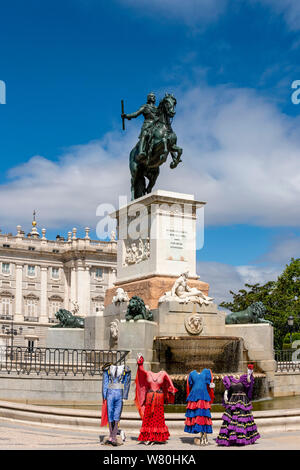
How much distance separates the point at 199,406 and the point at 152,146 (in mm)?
10845

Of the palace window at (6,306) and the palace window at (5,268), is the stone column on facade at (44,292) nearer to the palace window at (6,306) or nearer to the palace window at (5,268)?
the palace window at (6,306)

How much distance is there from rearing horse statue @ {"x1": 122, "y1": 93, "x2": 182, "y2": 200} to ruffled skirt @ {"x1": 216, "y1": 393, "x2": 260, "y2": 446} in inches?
427

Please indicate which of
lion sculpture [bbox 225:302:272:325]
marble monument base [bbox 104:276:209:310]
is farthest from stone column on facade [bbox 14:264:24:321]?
lion sculpture [bbox 225:302:272:325]

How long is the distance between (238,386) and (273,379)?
781 centimetres

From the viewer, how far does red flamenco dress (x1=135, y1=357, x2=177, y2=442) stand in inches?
421

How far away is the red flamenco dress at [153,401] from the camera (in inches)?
421

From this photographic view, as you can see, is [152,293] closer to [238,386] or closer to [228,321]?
[228,321]

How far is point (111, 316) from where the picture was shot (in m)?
18.9

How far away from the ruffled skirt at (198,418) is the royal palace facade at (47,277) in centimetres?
8934

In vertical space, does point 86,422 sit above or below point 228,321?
below

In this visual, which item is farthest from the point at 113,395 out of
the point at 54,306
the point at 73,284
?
the point at 54,306

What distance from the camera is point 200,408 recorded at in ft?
36.0

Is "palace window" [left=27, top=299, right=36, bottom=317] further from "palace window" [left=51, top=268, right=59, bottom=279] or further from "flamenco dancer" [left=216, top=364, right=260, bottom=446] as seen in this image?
Result: "flamenco dancer" [left=216, top=364, right=260, bottom=446]
